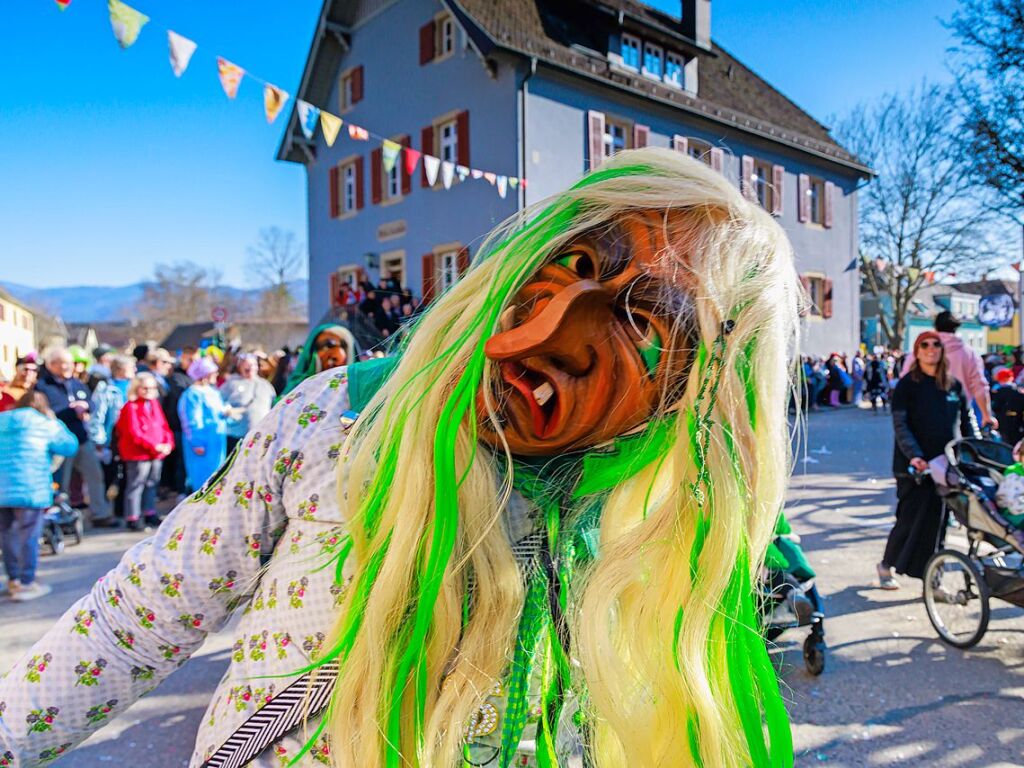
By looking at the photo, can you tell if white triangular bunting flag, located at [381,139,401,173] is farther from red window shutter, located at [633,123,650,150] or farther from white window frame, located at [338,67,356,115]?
white window frame, located at [338,67,356,115]

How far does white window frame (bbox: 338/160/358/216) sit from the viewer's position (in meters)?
19.8

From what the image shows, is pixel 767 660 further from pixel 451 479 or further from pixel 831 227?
pixel 831 227

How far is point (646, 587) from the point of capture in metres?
0.84

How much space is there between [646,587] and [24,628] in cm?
488

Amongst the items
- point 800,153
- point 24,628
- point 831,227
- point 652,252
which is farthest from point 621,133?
point 652,252

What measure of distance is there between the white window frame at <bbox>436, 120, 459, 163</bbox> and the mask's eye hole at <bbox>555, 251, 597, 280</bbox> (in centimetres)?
1614

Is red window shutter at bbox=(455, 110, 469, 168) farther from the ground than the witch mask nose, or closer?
farther from the ground

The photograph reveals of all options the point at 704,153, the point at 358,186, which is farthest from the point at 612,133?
the point at 704,153

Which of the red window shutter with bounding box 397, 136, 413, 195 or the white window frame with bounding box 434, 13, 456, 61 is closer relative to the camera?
the white window frame with bounding box 434, 13, 456, 61

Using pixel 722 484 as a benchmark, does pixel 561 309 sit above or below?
above

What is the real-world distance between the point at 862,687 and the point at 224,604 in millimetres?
3423

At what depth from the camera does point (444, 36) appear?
16562 mm

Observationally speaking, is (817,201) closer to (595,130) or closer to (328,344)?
(595,130)

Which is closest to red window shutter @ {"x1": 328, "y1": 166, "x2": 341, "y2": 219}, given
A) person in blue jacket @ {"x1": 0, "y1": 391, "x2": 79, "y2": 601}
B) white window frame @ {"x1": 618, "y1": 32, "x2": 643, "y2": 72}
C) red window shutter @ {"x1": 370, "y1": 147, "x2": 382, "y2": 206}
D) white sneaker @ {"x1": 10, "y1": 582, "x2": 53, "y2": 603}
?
red window shutter @ {"x1": 370, "y1": 147, "x2": 382, "y2": 206}
